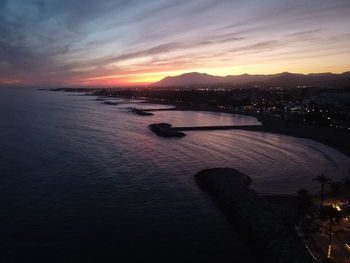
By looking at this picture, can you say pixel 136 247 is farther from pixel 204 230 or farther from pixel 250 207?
pixel 250 207

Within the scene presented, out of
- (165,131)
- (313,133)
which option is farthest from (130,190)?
(313,133)

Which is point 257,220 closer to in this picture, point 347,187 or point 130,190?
point 347,187

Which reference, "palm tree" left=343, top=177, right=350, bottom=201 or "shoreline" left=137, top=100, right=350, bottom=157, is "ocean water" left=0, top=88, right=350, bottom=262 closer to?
"shoreline" left=137, top=100, right=350, bottom=157

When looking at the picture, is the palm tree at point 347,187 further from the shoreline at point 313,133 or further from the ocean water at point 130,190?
the shoreline at point 313,133

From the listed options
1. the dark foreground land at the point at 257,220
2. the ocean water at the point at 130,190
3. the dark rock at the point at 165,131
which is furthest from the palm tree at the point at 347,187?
the dark rock at the point at 165,131

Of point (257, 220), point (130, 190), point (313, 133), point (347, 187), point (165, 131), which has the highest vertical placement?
point (347, 187)
